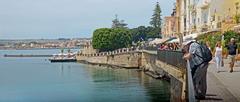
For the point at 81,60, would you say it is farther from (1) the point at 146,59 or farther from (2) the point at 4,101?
(2) the point at 4,101

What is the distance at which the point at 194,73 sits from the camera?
15.2m

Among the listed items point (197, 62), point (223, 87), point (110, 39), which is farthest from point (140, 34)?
point (197, 62)

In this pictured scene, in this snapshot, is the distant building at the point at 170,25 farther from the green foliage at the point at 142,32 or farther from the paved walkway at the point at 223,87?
the paved walkway at the point at 223,87

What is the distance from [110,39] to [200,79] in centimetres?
10751

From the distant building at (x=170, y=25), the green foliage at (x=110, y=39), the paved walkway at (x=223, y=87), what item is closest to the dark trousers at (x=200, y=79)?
the paved walkway at (x=223, y=87)

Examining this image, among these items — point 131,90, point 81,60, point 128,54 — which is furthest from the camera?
point 81,60

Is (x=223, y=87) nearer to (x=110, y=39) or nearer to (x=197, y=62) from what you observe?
(x=197, y=62)

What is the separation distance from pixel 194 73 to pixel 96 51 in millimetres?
109543

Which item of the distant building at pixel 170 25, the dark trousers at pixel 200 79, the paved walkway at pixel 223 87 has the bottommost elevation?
the paved walkway at pixel 223 87

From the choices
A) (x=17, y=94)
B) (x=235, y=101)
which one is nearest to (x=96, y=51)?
(x=17, y=94)

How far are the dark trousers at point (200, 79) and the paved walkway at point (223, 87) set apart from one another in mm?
311

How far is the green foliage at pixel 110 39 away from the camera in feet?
399

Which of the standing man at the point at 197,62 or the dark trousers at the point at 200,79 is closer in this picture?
the standing man at the point at 197,62

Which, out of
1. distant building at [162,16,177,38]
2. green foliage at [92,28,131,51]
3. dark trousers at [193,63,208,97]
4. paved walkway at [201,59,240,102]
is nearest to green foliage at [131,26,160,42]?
green foliage at [92,28,131,51]
